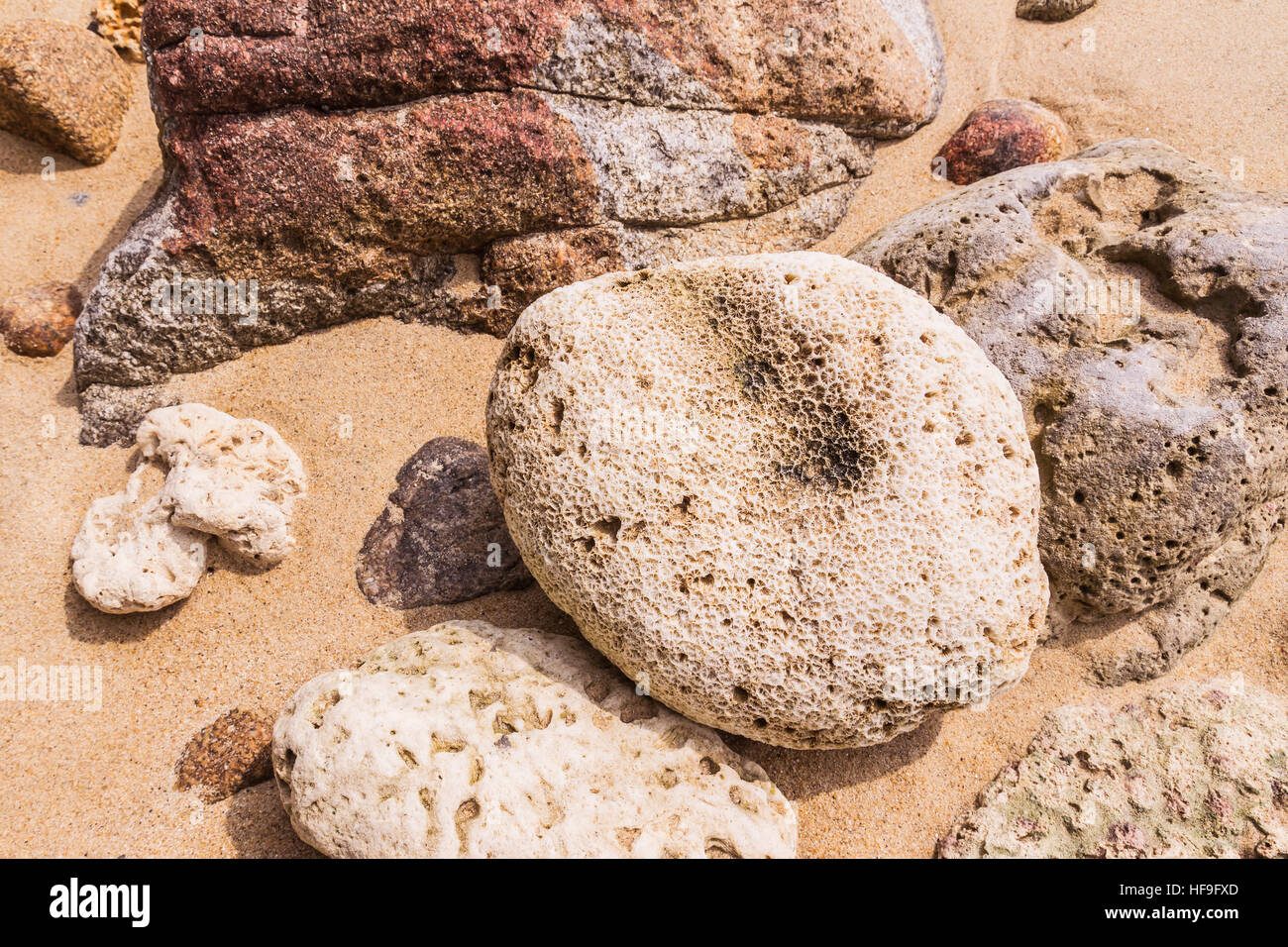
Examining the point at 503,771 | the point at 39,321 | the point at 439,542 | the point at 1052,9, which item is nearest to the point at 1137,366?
the point at 503,771

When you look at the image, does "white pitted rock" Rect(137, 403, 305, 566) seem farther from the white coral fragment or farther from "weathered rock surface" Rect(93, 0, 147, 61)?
"weathered rock surface" Rect(93, 0, 147, 61)

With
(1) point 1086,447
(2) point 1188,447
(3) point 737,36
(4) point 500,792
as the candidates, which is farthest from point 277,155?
(2) point 1188,447

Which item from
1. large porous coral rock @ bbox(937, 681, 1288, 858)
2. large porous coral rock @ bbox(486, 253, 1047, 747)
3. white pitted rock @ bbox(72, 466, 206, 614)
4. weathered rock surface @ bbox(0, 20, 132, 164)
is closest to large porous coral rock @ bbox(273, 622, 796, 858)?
large porous coral rock @ bbox(486, 253, 1047, 747)

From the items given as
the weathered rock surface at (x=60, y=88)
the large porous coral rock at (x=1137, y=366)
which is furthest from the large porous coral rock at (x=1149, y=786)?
the weathered rock surface at (x=60, y=88)

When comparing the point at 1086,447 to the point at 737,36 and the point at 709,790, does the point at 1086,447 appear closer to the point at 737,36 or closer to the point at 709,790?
the point at 709,790

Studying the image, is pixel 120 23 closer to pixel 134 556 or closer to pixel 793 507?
pixel 134 556

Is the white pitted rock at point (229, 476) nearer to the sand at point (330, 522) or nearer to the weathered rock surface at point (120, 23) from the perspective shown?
the sand at point (330, 522)
